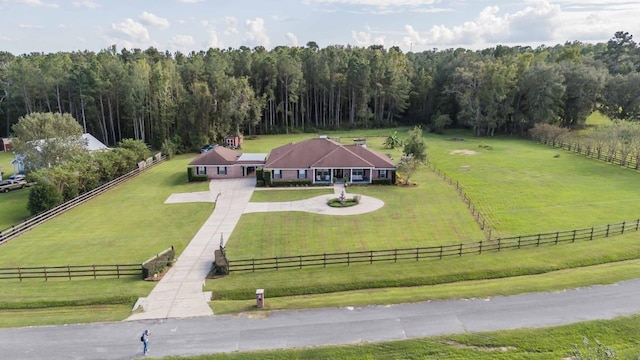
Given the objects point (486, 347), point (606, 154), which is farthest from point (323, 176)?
point (606, 154)

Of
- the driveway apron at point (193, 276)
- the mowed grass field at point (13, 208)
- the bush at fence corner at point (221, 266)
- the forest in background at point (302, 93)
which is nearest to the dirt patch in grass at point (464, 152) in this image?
the forest in background at point (302, 93)

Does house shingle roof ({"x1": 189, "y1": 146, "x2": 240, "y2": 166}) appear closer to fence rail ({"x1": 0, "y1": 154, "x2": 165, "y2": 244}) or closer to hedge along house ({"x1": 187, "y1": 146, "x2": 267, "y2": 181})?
hedge along house ({"x1": 187, "y1": 146, "x2": 267, "y2": 181})

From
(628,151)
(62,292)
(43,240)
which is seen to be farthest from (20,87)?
(628,151)

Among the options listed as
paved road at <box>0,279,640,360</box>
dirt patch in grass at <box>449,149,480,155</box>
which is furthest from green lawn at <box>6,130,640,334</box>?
dirt patch in grass at <box>449,149,480,155</box>

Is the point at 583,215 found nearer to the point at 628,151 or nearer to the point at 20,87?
the point at 628,151

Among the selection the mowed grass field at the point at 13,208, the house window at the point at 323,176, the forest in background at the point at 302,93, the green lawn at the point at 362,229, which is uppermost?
the forest in background at the point at 302,93

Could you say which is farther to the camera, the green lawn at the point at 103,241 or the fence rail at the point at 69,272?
the fence rail at the point at 69,272

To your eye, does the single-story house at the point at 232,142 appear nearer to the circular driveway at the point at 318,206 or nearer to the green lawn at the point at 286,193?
the green lawn at the point at 286,193
